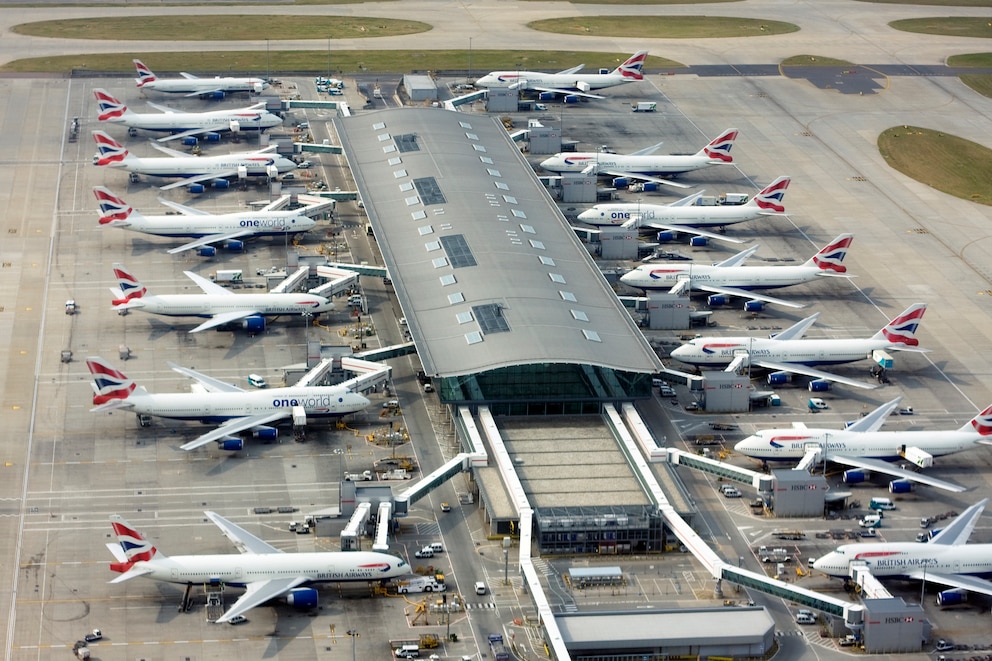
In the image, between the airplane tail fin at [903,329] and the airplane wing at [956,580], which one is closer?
the airplane wing at [956,580]

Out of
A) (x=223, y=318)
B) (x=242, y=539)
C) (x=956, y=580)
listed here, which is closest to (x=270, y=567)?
(x=242, y=539)

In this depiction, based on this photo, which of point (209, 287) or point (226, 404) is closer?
point (226, 404)

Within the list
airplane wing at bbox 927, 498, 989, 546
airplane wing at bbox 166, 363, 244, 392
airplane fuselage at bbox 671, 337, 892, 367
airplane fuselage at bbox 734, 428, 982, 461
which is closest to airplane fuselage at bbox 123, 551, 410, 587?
airplane wing at bbox 166, 363, 244, 392

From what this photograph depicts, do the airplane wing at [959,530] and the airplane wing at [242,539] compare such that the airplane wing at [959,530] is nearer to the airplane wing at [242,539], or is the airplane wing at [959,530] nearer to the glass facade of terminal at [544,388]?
the glass facade of terminal at [544,388]

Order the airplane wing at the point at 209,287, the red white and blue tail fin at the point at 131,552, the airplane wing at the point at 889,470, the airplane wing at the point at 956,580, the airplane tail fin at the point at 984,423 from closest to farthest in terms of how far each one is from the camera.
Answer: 1. the red white and blue tail fin at the point at 131,552
2. the airplane wing at the point at 956,580
3. the airplane wing at the point at 889,470
4. the airplane tail fin at the point at 984,423
5. the airplane wing at the point at 209,287

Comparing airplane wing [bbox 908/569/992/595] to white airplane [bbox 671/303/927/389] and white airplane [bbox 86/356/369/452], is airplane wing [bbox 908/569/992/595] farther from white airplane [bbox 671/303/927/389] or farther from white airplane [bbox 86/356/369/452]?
white airplane [bbox 86/356/369/452]

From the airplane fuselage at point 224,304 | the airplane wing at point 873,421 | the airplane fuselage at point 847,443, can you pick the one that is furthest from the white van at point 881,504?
the airplane fuselage at point 224,304

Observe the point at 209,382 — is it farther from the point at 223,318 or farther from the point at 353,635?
the point at 353,635
